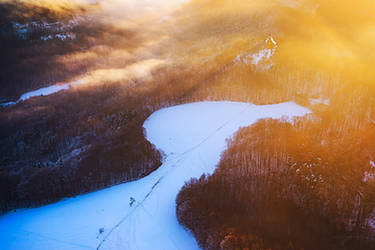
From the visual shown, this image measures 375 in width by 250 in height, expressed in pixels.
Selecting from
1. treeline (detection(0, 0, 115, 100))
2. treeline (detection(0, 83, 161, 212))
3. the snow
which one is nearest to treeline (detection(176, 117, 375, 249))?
the snow

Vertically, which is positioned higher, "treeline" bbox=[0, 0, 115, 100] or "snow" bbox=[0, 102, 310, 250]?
"treeline" bbox=[0, 0, 115, 100]

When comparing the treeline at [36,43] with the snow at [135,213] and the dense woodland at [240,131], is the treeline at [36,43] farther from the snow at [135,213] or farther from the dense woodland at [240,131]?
the snow at [135,213]

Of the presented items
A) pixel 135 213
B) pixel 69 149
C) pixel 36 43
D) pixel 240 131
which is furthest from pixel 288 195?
pixel 36 43

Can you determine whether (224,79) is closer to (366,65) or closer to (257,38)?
(257,38)

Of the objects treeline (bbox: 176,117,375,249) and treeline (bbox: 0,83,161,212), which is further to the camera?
treeline (bbox: 0,83,161,212)

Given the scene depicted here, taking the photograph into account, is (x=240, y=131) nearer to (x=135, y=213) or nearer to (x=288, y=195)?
(x=288, y=195)

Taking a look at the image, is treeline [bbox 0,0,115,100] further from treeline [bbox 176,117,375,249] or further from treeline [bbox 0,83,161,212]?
treeline [bbox 176,117,375,249]

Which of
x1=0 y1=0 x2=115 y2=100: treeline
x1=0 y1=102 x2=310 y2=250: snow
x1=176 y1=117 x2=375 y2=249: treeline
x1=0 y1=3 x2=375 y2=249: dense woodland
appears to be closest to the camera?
x1=0 y1=102 x2=310 y2=250: snow

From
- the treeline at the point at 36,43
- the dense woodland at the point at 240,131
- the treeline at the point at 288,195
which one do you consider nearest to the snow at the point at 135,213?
the dense woodland at the point at 240,131
